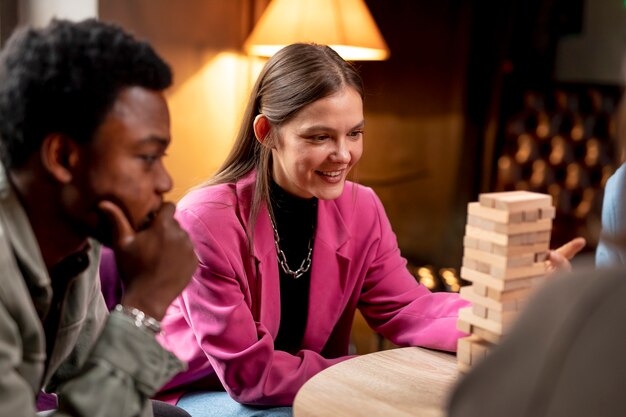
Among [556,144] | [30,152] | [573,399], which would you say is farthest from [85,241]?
[556,144]

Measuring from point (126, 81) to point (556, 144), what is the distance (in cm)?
269

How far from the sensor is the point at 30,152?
129 cm

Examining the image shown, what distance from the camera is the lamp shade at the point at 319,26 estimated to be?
3205mm

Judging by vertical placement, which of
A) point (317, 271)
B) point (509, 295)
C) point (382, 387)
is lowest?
point (382, 387)

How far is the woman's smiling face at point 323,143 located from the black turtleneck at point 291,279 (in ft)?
0.31

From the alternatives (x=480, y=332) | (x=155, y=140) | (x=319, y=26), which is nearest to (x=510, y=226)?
(x=480, y=332)

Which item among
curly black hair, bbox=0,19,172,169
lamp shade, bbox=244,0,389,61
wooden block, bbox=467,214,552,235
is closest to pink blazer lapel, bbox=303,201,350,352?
wooden block, bbox=467,214,552,235

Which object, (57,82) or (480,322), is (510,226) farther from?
(57,82)

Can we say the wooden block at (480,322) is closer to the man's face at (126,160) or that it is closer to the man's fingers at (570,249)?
the man's fingers at (570,249)

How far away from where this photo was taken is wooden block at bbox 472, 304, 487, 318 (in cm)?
161

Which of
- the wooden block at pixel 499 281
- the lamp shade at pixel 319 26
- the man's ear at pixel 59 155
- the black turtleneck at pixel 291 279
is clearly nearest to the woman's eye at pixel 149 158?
the man's ear at pixel 59 155

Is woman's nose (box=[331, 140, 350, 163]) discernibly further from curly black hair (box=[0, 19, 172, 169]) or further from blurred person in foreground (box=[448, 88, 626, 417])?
blurred person in foreground (box=[448, 88, 626, 417])

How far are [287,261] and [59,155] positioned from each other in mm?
1023

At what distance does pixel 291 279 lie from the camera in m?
2.24
